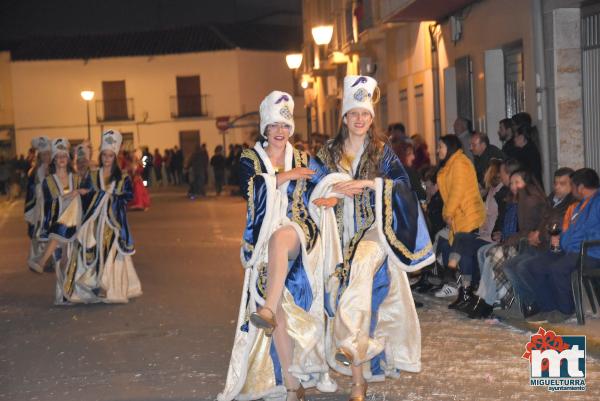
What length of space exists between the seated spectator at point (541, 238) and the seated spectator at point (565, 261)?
0.04 m

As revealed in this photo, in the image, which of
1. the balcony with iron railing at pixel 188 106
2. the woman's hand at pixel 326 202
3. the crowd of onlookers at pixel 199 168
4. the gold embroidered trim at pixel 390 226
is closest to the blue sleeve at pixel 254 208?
the woman's hand at pixel 326 202

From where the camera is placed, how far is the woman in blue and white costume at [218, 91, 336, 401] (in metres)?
6.82

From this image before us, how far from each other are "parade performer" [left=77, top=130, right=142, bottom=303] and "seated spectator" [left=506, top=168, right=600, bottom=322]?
449cm

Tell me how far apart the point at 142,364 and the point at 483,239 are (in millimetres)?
3904

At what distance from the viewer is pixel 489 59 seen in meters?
16.6

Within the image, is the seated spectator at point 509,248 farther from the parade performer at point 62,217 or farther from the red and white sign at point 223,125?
the red and white sign at point 223,125

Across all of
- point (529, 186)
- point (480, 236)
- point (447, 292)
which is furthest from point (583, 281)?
point (447, 292)

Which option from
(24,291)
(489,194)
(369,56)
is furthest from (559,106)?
(369,56)

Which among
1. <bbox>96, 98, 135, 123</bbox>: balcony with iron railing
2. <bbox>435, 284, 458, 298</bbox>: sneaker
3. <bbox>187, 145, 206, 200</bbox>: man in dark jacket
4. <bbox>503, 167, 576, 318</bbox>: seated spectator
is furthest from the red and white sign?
<bbox>503, 167, 576, 318</bbox>: seated spectator

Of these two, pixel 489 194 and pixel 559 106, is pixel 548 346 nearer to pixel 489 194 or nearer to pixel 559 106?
pixel 489 194

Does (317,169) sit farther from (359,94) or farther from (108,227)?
(108,227)

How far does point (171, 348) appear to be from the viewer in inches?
349

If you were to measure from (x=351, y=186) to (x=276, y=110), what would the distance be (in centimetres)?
70

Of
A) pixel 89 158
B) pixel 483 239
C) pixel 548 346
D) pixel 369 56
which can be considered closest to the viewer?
pixel 548 346
